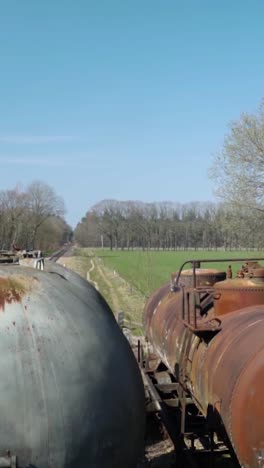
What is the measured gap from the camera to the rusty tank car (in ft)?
16.8

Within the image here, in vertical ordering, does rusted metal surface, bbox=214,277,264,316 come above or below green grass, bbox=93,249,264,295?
above

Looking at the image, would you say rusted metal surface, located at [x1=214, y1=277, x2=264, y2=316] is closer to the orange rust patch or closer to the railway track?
the railway track

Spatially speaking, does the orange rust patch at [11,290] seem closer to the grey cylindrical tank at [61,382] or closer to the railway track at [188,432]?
the grey cylindrical tank at [61,382]

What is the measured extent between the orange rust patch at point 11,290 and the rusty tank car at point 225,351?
8.79ft

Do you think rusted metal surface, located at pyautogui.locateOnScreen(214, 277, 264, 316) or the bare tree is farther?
the bare tree

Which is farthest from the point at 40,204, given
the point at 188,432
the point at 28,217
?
the point at 188,432

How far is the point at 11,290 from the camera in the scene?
366cm

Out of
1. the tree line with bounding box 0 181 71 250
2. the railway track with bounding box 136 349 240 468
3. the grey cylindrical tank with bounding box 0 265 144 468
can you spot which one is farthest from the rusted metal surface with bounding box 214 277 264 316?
the tree line with bounding box 0 181 71 250

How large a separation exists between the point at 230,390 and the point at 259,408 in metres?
0.70

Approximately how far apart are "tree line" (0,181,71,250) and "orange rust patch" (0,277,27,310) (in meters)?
34.0

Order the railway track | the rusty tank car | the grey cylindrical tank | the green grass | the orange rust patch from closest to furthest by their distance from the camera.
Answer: the grey cylindrical tank → the orange rust patch → the rusty tank car → the railway track → the green grass

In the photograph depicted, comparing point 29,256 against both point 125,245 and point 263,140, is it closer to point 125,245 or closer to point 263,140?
point 263,140

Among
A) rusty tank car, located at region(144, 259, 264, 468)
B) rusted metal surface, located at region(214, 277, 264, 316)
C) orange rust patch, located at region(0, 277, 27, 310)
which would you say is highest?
orange rust patch, located at region(0, 277, 27, 310)

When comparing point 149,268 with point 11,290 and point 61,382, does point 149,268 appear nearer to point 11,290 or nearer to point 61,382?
point 11,290
